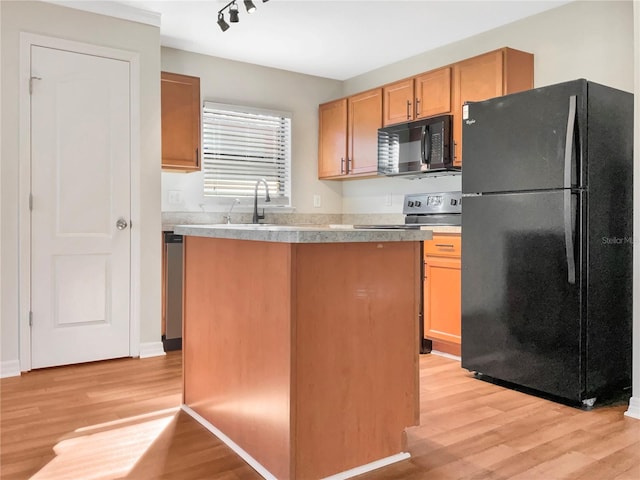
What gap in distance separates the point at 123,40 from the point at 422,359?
307cm

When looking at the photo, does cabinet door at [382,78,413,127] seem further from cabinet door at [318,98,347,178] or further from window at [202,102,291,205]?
window at [202,102,291,205]

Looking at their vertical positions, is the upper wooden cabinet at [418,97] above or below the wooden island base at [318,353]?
above

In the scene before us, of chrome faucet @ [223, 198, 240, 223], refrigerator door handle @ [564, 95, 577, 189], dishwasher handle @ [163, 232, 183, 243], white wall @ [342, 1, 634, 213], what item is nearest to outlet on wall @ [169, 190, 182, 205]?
chrome faucet @ [223, 198, 240, 223]

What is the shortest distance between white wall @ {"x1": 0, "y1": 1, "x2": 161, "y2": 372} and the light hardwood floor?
2.07ft

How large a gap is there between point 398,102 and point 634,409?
111 inches

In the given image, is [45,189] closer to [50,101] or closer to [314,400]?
[50,101]

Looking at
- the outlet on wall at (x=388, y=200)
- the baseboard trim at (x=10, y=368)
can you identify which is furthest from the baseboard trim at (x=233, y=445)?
the outlet on wall at (x=388, y=200)

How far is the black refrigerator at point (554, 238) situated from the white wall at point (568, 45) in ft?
1.72

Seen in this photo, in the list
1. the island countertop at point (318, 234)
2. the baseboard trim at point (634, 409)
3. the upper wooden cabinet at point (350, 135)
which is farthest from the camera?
the upper wooden cabinet at point (350, 135)

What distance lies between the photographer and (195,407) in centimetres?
258

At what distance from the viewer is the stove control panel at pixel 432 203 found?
4.08 metres

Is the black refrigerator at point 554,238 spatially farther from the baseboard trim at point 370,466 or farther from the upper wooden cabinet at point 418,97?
the baseboard trim at point 370,466

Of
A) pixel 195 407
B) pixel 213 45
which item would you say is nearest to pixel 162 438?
pixel 195 407

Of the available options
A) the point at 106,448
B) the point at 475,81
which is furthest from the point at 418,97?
the point at 106,448
